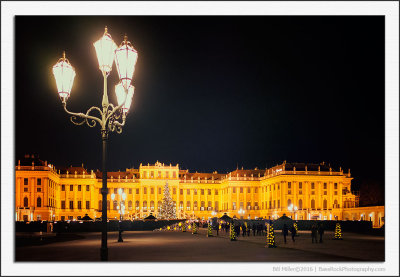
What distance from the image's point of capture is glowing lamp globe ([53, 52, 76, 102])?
14.5m

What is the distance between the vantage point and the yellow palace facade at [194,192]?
95062 mm

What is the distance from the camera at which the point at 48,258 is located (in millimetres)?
19781

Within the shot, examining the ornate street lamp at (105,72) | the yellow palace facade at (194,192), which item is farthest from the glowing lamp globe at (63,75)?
the yellow palace facade at (194,192)

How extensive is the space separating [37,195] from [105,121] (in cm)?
8482

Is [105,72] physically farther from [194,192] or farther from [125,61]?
[194,192]

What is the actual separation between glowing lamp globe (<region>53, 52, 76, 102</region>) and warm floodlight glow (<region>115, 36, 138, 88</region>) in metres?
1.72

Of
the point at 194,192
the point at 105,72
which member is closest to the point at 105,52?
the point at 105,72

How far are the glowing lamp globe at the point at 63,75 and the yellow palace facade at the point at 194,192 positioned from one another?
76.0m

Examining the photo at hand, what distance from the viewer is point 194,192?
123500 millimetres

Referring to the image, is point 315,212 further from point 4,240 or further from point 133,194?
point 4,240

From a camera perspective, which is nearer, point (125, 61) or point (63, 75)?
point (125, 61)

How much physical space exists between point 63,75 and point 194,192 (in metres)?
110

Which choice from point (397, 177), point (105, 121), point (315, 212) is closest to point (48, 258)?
point (105, 121)

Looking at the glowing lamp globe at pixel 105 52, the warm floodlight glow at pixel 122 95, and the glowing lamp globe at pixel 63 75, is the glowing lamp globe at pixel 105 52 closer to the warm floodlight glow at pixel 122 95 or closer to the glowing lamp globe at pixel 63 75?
the glowing lamp globe at pixel 63 75
